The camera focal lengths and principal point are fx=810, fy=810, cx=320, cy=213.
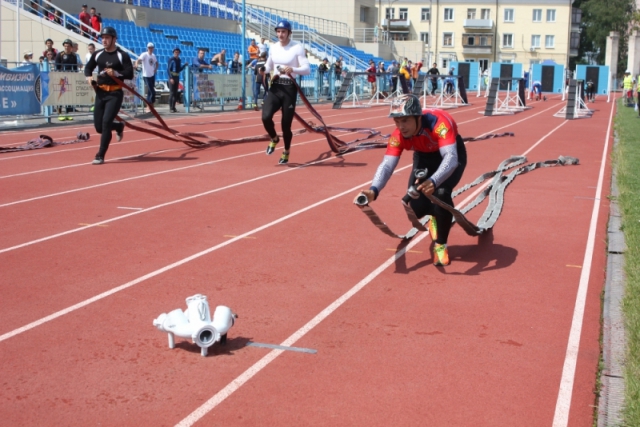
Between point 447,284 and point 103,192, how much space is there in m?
5.31

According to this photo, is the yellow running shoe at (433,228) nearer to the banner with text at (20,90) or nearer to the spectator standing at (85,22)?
the banner with text at (20,90)

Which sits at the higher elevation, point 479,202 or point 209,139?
point 209,139

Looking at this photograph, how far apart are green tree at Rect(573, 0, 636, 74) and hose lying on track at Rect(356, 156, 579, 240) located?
9424 centimetres

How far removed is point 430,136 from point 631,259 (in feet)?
6.71

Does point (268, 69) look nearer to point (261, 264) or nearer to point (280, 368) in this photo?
point (261, 264)

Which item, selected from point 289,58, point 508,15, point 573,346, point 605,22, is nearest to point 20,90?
point 289,58

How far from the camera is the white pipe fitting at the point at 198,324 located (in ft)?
15.1

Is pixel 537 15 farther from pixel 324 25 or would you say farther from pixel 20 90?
pixel 20 90

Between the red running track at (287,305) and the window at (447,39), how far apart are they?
273 feet

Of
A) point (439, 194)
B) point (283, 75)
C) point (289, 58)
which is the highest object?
point (289, 58)

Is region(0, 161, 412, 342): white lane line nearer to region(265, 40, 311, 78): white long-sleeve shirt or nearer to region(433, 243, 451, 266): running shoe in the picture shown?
region(433, 243, 451, 266): running shoe

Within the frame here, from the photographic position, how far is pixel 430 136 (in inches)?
259

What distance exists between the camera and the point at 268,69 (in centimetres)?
1223

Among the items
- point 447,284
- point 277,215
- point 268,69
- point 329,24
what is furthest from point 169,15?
point 447,284
